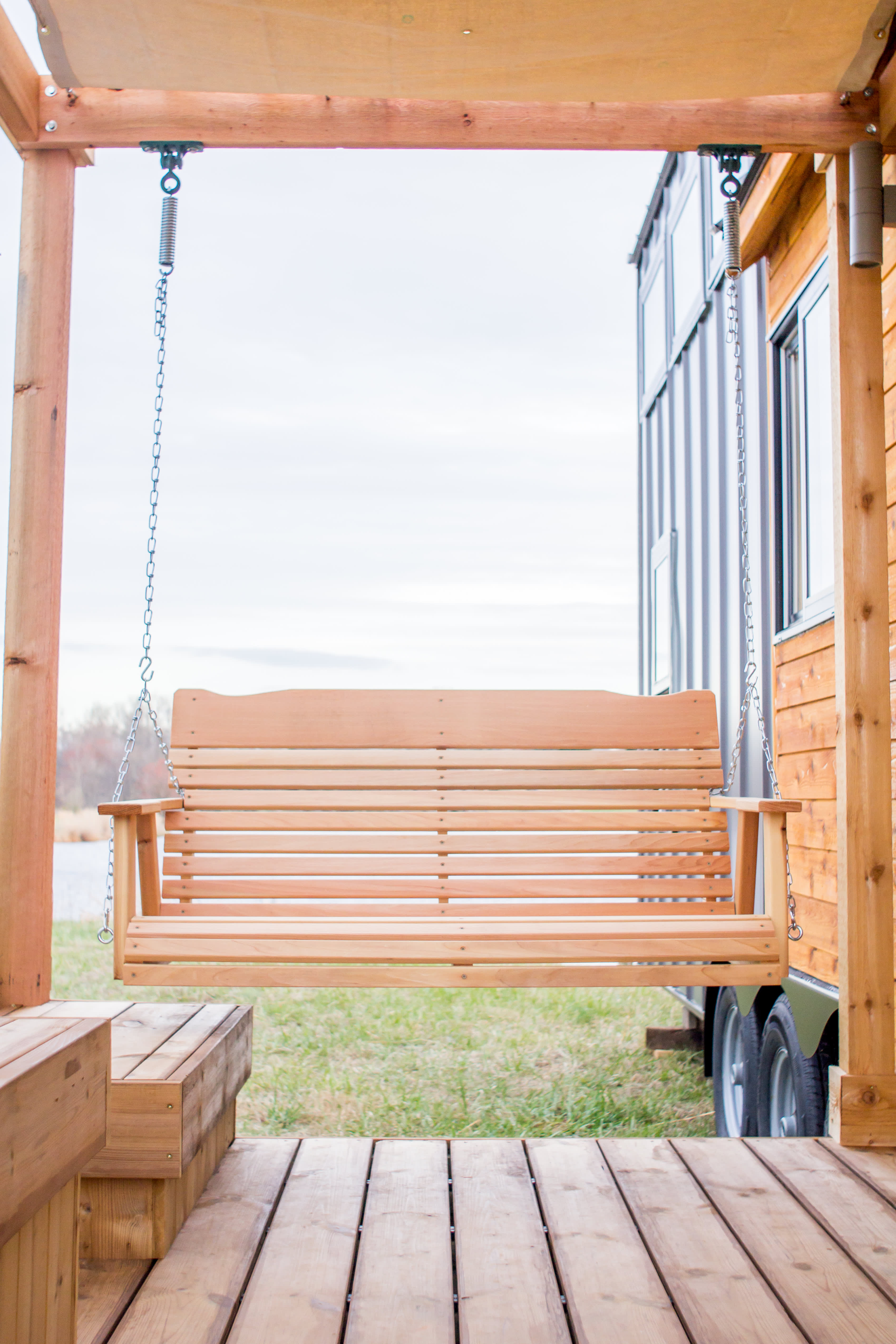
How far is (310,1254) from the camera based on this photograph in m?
1.73

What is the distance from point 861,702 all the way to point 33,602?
1.89m

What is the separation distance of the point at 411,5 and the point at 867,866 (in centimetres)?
204

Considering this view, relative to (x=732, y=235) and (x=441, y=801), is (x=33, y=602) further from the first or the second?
(x=732, y=235)

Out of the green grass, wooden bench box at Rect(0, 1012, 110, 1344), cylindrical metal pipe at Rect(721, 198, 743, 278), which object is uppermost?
cylindrical metal pipe at Rect(721, 198, 743, 278)

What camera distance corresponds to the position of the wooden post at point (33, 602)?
8.02 ft

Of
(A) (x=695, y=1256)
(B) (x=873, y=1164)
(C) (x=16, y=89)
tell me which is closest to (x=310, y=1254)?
(A) (x=695, y=1256)

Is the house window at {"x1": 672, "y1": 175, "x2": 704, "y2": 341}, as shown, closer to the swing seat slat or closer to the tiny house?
the tiny house

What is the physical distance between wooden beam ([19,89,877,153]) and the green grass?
3562 millimetres

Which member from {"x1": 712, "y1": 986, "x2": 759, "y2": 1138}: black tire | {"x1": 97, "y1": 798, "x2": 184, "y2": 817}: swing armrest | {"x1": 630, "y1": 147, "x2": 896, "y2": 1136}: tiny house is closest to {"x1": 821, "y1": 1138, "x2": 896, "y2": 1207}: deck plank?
{"x1": 630, "y1": 147, "x2": 896, "y2": 1136}: tiny house

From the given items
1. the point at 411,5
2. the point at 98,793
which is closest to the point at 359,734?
the point at 411,5

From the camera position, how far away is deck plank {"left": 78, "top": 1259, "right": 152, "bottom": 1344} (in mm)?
1477

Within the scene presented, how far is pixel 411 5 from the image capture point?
2.16 m

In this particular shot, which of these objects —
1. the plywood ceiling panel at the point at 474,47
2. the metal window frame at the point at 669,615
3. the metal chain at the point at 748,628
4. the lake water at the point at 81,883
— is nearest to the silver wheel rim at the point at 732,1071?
the metal chain at the point at 748,628

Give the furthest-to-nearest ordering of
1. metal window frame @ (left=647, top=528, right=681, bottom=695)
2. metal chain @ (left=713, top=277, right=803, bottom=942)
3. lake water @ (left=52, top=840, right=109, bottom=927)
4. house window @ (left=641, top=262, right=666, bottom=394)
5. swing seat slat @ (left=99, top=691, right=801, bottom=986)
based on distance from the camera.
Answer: lake water @ (left=52, top=840, right=109, bottom=927)
house window @ (left=641, top=262, right=666, bottom=394)
metal window frame @ (left=647, top=528, right=681, bottom=695)
swing seat slat @ (left=99, top=691, right=801, bottom=986)
metal chain @ (left=713, top=277, right=803, bottom=942)
